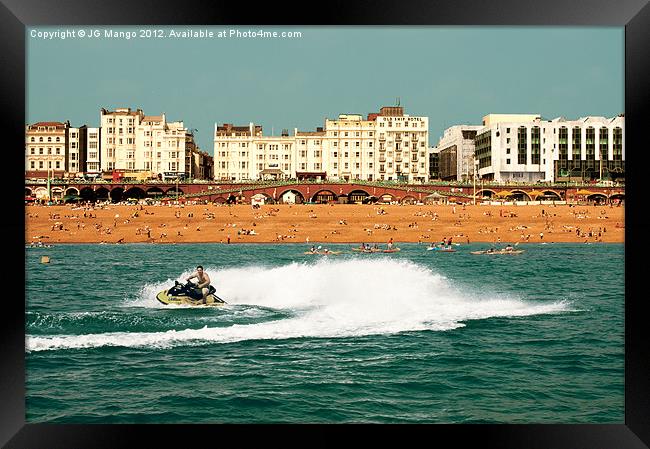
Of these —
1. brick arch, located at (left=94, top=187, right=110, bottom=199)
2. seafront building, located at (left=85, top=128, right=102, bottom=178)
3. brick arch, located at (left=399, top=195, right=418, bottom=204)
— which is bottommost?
brick arch, located at (left=399, top=195, right=418, bottom=204)

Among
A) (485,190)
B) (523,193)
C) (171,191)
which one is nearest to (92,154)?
(171,191)

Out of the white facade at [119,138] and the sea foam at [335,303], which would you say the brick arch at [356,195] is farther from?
the sea foam at [335,303]

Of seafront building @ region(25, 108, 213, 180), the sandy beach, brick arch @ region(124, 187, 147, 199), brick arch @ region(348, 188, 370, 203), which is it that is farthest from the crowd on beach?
brick arch @ region(348, 188, 370, 203)

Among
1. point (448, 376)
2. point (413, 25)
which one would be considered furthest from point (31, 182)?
point (413, 25)

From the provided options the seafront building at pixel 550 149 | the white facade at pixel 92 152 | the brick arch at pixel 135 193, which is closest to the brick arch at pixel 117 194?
the brick arch at pixel 135 193

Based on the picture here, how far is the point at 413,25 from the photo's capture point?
827 centimetres

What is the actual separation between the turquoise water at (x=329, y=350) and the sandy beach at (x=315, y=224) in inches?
584

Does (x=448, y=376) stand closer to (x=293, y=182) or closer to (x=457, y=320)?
(x=457, y=320)

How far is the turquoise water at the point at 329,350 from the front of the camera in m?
11.2

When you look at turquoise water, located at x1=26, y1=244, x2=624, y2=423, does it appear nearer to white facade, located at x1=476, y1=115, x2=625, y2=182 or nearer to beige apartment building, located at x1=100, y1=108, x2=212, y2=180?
beige apartment building, located at x1=100, y1=108, x2=212, y2=180

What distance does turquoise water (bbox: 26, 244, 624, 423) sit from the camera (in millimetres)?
11195
